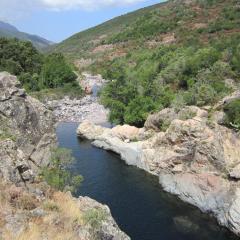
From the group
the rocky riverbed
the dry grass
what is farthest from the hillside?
the dry grass

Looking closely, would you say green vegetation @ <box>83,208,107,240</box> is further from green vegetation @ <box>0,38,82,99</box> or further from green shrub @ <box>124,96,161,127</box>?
green vegetation @ <box>0,38,82,99</box>

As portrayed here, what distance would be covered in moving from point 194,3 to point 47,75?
73.8m

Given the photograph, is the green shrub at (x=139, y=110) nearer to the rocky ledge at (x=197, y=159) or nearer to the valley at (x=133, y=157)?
the valley at (x=133, y=157)

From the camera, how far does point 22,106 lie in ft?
132

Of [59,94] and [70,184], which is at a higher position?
[70,184]

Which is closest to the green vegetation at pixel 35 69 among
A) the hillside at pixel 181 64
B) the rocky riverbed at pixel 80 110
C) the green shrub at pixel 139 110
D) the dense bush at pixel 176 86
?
the rocky riverbed at pixel 80 110

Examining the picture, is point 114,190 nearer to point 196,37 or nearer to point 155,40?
point 196,37

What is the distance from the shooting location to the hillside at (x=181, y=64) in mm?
79125

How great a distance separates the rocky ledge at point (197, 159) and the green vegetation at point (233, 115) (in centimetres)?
100

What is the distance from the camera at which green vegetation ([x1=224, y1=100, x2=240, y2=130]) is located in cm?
5812

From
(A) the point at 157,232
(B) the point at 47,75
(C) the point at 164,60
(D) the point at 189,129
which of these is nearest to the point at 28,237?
(A) the point at 157,232

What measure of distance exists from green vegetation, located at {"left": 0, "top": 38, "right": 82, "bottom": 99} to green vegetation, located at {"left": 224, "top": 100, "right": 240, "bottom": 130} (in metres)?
68.5

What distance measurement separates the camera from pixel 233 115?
2330 inches

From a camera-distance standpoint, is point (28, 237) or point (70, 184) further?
point (70, 184)
